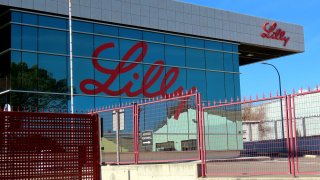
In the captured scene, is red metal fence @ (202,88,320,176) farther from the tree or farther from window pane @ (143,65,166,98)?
window pane @ (143,65,166,98)

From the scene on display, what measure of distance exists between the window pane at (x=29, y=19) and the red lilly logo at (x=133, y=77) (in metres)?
4.17

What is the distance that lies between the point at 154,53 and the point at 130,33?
88.1 inches

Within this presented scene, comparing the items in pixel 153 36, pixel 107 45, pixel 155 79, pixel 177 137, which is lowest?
pixel 177 137

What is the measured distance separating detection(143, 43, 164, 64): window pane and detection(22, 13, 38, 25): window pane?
7.93m

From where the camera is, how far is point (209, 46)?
37.4 m

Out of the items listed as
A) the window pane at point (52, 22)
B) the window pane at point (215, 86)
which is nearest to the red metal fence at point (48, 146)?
the window pane at point (52, 22)

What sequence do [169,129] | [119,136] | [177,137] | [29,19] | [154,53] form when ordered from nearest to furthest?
[177,137] → [169,129] → [119,136] → [29,19] → [154,53]

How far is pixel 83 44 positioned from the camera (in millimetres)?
31047

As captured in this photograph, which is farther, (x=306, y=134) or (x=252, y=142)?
(x=252, y=142)

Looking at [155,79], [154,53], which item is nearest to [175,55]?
[154,53]

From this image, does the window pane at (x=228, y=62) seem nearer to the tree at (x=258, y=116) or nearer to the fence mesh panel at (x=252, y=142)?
the fence mesh panel at (x=252, y=142)

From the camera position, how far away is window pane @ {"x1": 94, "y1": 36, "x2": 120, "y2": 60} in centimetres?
3162

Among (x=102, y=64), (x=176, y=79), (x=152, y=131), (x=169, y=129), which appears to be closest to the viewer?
(x=152, y=131)

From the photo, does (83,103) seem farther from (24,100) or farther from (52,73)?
(24,100)
